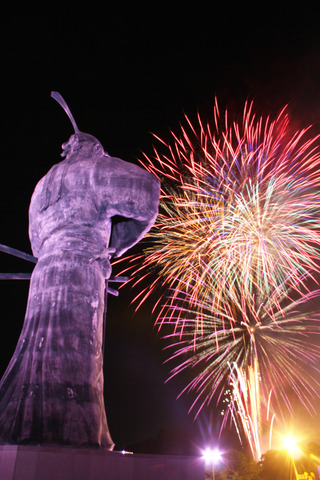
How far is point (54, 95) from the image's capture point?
5773mm

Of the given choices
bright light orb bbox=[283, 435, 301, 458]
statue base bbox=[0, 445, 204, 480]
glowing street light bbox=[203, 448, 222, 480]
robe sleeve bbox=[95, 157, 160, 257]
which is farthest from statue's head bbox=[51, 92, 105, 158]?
glowing street light bbox=[203, 448, 222, 480]

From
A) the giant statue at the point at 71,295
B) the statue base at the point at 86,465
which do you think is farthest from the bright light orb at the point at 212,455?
the statue base at the point at 86,465

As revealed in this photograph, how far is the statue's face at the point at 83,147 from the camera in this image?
5605 mm

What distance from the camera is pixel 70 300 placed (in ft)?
14.6

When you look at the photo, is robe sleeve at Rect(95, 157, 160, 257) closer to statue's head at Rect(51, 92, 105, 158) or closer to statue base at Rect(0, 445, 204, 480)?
statue's head at Rect(51, 92, 105, 158)

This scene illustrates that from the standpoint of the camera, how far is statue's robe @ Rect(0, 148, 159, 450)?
3.71 meters

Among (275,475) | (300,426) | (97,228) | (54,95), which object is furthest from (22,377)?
(300,426)

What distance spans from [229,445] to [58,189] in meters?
58.5

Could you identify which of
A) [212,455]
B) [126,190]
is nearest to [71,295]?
[126,190]

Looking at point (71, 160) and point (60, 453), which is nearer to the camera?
point (60, 453)

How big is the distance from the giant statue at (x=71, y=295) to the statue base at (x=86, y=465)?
17.7 inches

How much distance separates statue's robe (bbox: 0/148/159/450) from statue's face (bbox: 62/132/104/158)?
0.11m

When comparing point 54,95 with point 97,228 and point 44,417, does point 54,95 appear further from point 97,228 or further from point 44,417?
point 44,417

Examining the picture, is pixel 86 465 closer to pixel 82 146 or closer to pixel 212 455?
pixel 82 146
